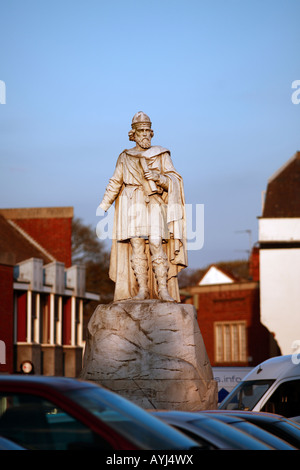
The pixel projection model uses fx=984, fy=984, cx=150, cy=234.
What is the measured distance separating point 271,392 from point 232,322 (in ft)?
127

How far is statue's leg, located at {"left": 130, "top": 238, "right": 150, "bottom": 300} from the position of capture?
1439 centimetres

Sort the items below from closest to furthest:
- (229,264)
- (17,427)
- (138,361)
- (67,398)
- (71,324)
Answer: (67,398) < (17,427) < (138,361) < (71,324) < (229,264)

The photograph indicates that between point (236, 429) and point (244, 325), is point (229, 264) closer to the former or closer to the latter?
point (244, 325)

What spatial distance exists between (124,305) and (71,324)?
41.2 meters

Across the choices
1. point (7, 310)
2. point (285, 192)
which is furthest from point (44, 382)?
point (285, 192)

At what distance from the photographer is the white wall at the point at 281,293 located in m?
48.1

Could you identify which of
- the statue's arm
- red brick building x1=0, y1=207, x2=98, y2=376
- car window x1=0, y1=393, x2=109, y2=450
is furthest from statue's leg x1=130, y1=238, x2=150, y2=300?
red brick building x1=0, y1=207, x2=98, y2=376

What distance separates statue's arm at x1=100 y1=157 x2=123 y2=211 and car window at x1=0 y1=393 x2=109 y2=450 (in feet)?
27.5

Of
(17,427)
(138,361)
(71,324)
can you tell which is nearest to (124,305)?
(138,361)

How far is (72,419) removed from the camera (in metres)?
6.05

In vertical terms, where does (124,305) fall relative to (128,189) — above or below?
below

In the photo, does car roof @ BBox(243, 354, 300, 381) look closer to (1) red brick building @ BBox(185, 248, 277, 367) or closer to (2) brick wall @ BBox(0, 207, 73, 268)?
(1) red brick building @ BBox(185, 248, 277, 367)

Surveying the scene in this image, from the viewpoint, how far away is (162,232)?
14.4 meters

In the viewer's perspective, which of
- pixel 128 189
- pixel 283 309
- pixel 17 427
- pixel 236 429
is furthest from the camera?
pixel 283 309
